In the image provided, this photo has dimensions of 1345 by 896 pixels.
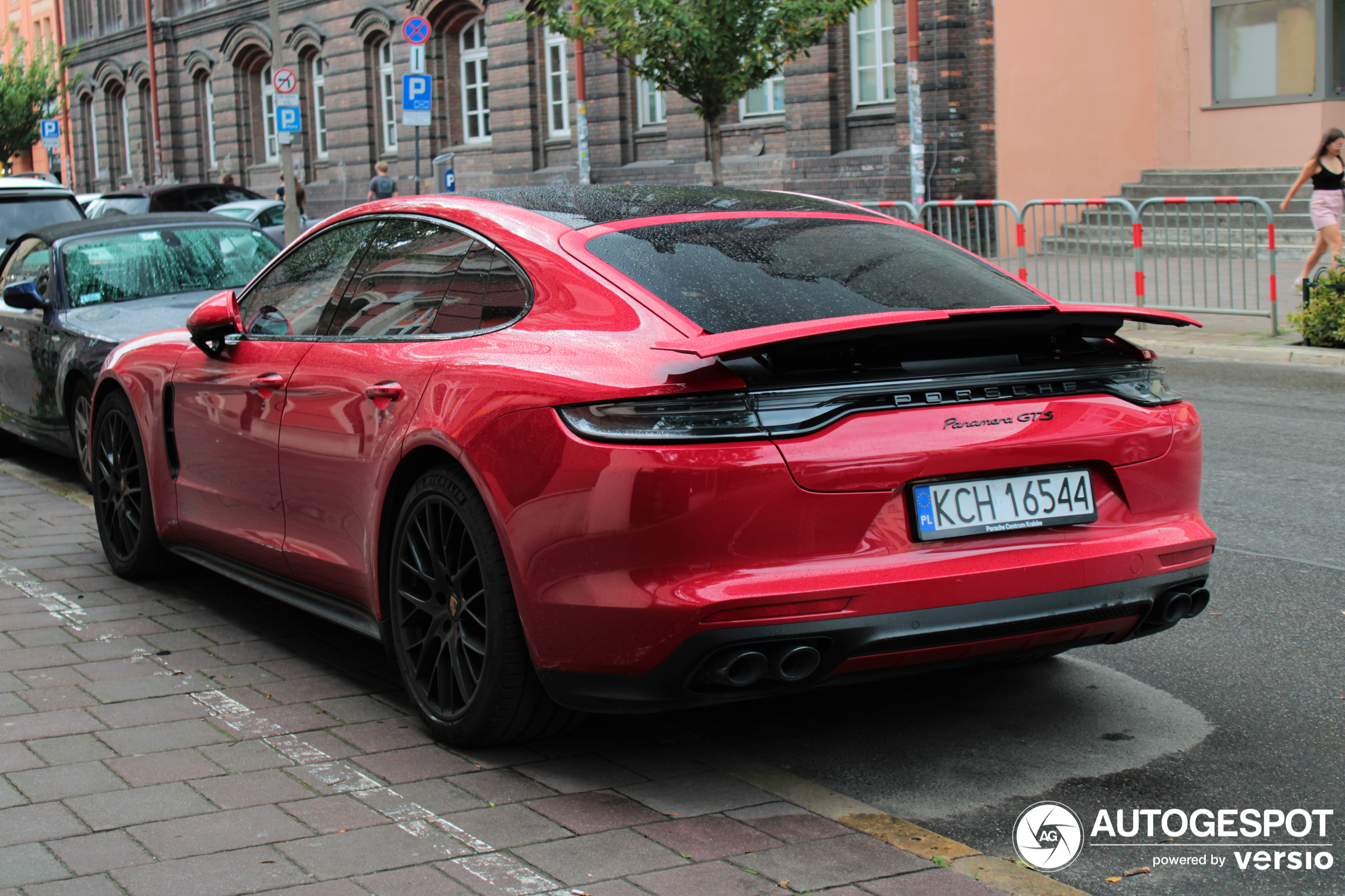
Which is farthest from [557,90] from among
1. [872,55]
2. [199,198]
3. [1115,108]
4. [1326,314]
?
[1326,314]

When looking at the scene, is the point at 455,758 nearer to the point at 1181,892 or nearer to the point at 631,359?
the point at 631,359

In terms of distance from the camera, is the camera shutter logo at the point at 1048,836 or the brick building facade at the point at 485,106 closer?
the camera shutter logo at the point at 1048,836

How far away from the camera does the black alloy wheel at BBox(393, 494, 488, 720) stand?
12.8 ft

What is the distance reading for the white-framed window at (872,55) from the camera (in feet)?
76.3

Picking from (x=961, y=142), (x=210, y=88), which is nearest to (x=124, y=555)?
(x=961, y=142)

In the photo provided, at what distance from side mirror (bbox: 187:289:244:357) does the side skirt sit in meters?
0.76

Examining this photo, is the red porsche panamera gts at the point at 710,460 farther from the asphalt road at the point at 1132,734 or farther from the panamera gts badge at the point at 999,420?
the asphalt road at the point at 1132,734

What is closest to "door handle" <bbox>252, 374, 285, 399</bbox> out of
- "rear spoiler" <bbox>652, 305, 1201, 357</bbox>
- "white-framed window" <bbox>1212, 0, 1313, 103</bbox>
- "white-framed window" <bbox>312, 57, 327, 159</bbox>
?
"rear spoiler" <bbox>652, 305, 1201, 357</bbox>

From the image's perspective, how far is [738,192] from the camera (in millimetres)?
4754

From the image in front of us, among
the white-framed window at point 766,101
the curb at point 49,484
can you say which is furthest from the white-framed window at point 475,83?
the curb at point 49,484

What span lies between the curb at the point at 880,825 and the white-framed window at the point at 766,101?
2196 cm

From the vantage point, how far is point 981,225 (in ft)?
53.1

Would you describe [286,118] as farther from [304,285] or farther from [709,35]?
[304,285]

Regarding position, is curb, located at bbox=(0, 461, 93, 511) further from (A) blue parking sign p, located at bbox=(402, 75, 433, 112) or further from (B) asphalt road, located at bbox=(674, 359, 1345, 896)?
(A) blue parking sign p, located at bbox=(402, 75, 433, 112)
